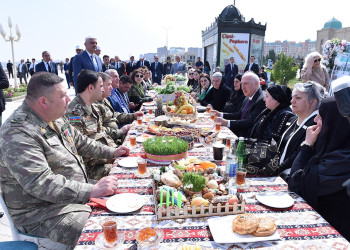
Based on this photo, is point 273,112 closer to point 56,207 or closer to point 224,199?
point 224,199

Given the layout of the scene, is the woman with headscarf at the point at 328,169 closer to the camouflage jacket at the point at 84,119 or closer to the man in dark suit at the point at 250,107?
the man in dark suit at the point at 250,107

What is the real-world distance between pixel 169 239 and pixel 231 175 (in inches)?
33.1

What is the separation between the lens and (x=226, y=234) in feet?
4.61

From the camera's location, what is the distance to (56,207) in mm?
1880

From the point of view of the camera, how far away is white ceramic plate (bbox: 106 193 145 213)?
5.49ft

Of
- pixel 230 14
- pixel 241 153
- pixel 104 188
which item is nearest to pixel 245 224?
pixel 241 153

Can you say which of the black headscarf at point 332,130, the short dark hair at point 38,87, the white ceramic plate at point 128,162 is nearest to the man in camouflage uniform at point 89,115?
the white ceramic plate at point 128,162

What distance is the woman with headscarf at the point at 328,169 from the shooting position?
74.9 inches

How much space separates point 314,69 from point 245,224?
5.60 meters

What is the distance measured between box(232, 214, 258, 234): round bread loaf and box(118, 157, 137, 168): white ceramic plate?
4.03 ft

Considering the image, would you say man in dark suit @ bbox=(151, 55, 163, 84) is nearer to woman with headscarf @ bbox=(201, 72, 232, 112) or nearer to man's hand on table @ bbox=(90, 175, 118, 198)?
woman with headscarf @ bbox=(201, 72, 232, 112)

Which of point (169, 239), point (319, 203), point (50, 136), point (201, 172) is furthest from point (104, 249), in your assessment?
point (319, 203)

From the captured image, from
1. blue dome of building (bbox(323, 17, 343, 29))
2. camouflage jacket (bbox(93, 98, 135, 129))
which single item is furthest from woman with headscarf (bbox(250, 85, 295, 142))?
blue dome of building (bbox(323, 17, 343, 29))

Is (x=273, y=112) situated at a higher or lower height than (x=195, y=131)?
higher
